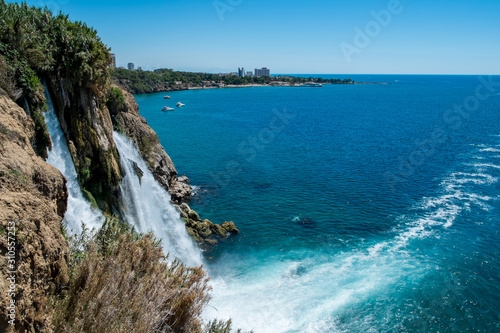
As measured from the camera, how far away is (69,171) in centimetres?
1939

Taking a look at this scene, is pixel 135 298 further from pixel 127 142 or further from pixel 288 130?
pixel 288 130

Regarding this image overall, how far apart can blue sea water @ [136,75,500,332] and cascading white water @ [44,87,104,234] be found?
867 centimetres

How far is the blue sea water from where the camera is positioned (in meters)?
21.6

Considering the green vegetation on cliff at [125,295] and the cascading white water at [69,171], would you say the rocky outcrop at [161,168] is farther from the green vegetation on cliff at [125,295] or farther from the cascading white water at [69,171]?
the green vegetation on cliff at [125,295]

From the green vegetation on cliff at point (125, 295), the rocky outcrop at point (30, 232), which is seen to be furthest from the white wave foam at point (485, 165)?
the rocky outcrop at point (30, 232)

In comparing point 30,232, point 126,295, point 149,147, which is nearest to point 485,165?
point 149,147

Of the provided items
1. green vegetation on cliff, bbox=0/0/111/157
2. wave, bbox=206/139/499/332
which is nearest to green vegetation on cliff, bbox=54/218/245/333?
green vegetation on cliff, bbox=0/0/111/157

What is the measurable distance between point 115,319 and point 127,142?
2480 cm

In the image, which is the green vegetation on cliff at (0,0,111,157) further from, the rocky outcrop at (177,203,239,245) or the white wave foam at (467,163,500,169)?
the white wave foam at (467,163,500,169)

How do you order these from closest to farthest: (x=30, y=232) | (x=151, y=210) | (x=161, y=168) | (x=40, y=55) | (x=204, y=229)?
(x=30, y=232), (x=40, y=55), (x=151, y=210), (x=204, y=229), (x=161, y=168)

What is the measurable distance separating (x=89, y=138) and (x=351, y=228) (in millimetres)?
23137

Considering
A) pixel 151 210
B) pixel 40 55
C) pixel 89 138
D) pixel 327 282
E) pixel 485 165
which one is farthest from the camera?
pixel 485 165

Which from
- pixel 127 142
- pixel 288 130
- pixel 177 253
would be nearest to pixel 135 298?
pixel 177 253

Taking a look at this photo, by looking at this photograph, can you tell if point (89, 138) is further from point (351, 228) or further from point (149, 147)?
point (351, 228)
